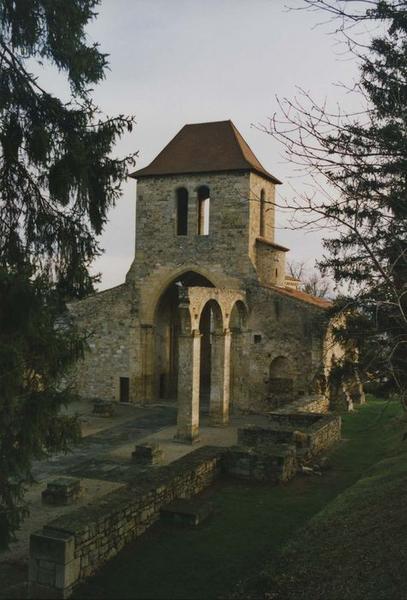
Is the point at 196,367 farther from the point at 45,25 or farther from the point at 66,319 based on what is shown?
the point at 45,25

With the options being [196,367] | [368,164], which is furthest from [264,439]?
[368,164]

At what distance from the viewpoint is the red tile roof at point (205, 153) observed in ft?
73.9

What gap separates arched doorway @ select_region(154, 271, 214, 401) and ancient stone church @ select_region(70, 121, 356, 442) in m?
0.06

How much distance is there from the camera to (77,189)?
8.86 m

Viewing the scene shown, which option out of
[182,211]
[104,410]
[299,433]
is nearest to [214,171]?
[182,211]

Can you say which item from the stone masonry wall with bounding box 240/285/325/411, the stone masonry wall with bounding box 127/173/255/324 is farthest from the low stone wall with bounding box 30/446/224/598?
the stone masonry wall with bounding box 127/173/255/324

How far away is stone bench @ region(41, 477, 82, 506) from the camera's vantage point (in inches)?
455

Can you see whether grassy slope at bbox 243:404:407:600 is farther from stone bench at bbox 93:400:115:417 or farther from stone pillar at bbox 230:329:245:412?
stone bench at bbox 93:400:115:417

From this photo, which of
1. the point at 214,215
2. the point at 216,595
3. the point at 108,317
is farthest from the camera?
the point at 108,317

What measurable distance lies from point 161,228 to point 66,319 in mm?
5642

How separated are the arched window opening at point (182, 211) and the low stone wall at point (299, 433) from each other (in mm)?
9863

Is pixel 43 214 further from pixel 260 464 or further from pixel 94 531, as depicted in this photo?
pixel 260 464

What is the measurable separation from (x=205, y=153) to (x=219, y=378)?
9.58 metres

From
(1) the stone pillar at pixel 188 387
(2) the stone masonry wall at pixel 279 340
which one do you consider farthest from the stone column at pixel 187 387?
(2) the stone masonry wall at pixel 279 340
